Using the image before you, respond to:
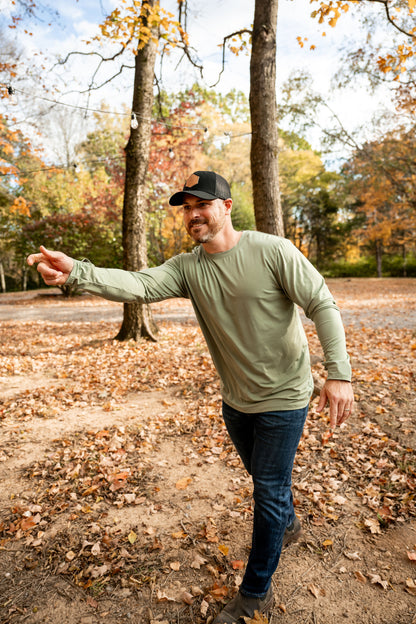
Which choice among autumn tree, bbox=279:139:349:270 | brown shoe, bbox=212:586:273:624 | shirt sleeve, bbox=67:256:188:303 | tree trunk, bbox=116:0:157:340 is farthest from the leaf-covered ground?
autumn tree, bbox=279:139:349:270

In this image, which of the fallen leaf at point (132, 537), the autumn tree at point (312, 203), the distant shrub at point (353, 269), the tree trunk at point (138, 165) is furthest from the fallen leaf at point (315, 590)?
the distant shrub at point (353, 269)

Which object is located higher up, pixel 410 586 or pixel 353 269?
pixel 353 269

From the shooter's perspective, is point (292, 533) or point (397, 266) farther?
point (397, 266)

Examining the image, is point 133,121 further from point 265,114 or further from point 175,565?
point 175,565

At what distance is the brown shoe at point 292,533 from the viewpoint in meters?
2.82

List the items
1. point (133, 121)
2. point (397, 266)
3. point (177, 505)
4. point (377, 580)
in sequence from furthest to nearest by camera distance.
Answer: point (397, 266)
point (133, 121)
point (177, 505)
point (377, 580)

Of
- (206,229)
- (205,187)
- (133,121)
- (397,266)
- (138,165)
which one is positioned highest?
(133,121)

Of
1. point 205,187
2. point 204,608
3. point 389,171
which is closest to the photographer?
point 205,187

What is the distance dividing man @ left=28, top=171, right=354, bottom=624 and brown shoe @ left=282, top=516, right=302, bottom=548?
62 centimetres

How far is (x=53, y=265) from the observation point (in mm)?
1938

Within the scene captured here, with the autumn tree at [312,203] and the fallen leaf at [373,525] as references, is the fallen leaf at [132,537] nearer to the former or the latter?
the fallen leaf at [373,525]

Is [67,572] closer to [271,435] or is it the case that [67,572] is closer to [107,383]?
[271,435]

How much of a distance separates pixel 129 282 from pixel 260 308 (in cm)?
74

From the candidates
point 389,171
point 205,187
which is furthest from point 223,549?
point 389,171
